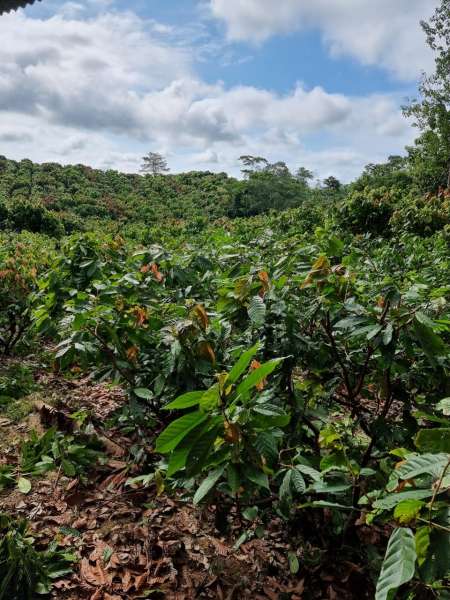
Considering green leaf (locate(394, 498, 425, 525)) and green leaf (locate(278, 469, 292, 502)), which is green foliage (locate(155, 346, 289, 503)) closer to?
green leaf (locate(278, 469, 292, 502))

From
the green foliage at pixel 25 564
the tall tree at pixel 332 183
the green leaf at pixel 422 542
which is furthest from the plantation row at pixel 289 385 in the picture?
the tall tree at pixel 332 183

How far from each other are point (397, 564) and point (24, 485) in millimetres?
2310

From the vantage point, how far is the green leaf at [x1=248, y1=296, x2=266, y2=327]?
1796 mm

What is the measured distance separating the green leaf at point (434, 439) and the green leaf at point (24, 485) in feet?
7.55

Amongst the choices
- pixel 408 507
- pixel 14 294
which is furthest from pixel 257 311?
pixel 14 294

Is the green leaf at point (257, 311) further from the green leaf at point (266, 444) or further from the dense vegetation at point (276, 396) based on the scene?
the green leaf at point (266, 444)

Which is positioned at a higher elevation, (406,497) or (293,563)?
(406,497)

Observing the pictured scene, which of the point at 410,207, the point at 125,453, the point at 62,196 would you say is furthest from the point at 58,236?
the point at 125,453

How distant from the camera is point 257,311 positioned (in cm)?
181

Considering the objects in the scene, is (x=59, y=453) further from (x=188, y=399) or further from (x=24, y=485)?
(x=188, y=399)

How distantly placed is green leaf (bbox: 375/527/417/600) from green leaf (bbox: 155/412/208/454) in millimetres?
485

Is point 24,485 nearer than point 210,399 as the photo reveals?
No

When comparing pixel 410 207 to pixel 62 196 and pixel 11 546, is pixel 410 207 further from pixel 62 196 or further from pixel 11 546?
pixel 62 196

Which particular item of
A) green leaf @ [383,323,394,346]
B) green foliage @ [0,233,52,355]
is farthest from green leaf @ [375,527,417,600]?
green foliage @ [0,233,52,355]
